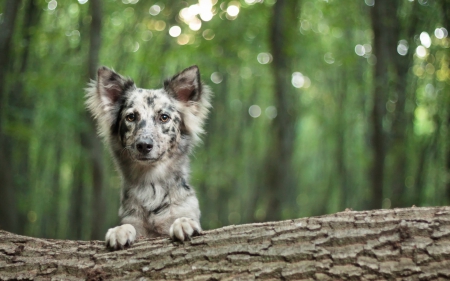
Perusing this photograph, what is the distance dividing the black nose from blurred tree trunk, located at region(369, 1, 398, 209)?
18.4 ft

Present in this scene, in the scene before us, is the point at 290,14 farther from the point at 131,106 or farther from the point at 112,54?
the point at 112,54

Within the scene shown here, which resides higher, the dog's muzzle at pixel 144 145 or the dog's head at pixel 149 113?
the dog's head at pixel 149 113

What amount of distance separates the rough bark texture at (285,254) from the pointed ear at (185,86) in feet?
7.50

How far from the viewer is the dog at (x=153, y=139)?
497 cm

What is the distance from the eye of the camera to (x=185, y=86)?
5.79 meters

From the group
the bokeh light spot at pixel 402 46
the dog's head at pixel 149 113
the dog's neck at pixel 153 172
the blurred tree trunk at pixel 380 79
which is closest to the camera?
the dog's head at pixel 149 113

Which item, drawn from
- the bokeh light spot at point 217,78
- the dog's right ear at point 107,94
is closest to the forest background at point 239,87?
the bokeh light spot at point 217,78

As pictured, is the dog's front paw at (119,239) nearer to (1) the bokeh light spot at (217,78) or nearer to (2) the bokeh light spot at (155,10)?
(2) the bokeh light spot at (155,10)

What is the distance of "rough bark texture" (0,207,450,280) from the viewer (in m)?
3.36

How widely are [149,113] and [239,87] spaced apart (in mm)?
17973

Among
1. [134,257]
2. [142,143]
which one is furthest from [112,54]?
[134,257]

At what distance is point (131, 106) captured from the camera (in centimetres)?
533

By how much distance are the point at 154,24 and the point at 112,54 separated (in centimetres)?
263

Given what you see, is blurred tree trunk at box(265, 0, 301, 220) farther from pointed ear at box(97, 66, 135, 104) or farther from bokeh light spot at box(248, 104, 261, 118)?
bokeh light spot at box(248, 104, 261, 118)
